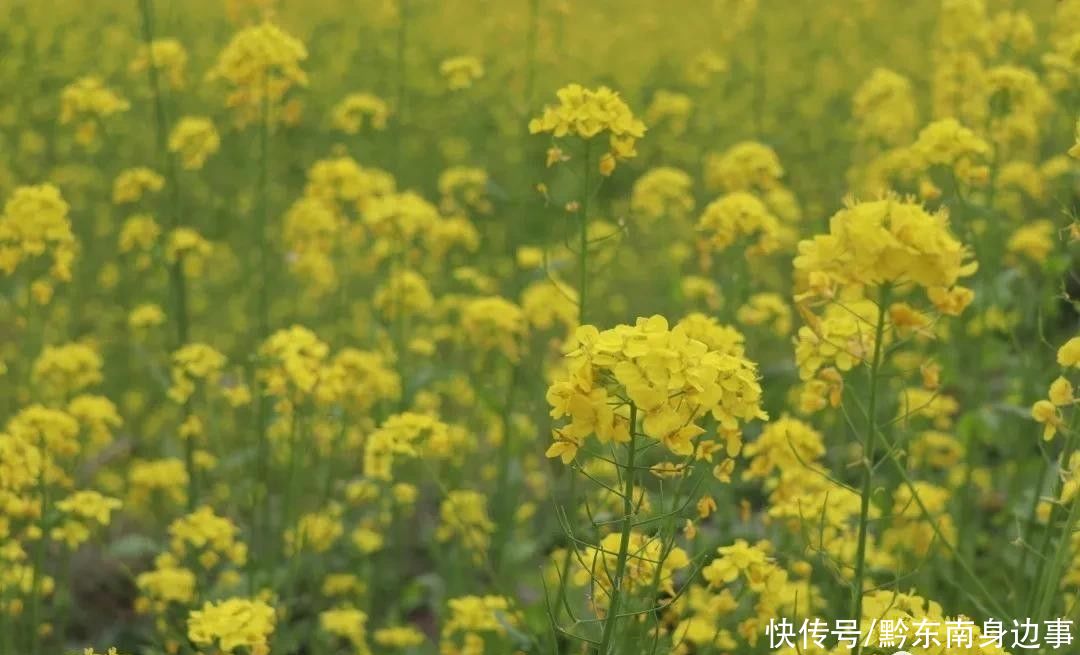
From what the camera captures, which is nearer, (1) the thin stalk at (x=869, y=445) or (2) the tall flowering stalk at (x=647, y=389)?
(2) the tall flowering stalk at (x=647, y=389)

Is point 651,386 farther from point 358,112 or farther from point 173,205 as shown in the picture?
point 358,112

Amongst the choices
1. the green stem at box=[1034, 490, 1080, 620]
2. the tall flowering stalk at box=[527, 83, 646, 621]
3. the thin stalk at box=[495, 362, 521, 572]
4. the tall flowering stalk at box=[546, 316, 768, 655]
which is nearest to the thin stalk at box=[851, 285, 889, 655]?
the tall flowering stalk at box=[546, 316, 768, 655]

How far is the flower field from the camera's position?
2193 mm

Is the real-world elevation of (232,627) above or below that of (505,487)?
above

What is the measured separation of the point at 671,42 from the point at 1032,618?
28.7 feet

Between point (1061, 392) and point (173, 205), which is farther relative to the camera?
point (173, 205)

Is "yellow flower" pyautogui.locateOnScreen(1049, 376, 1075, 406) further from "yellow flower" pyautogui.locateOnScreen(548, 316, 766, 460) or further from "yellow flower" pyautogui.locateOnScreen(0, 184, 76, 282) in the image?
"yellow flower" pyautogui.locateOnScreen(0, 184, 76, 282)

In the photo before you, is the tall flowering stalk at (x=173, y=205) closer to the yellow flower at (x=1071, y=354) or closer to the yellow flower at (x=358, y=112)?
the yellow flower at (x=358, y=112)

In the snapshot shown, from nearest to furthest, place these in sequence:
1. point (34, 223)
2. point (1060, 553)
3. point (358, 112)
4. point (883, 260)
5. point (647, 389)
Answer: point (647, 389), point (883, 260), point (1060, 553), point (34, 223), point (358, 112)

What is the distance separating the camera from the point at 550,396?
191cm

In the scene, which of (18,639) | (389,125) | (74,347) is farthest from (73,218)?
(18,639)

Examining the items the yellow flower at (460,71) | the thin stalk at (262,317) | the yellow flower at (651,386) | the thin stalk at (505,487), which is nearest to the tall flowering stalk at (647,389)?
the yellow flower at (651,386)

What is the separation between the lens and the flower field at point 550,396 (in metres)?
2.19

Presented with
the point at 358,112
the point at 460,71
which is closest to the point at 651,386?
the point at 460,71
